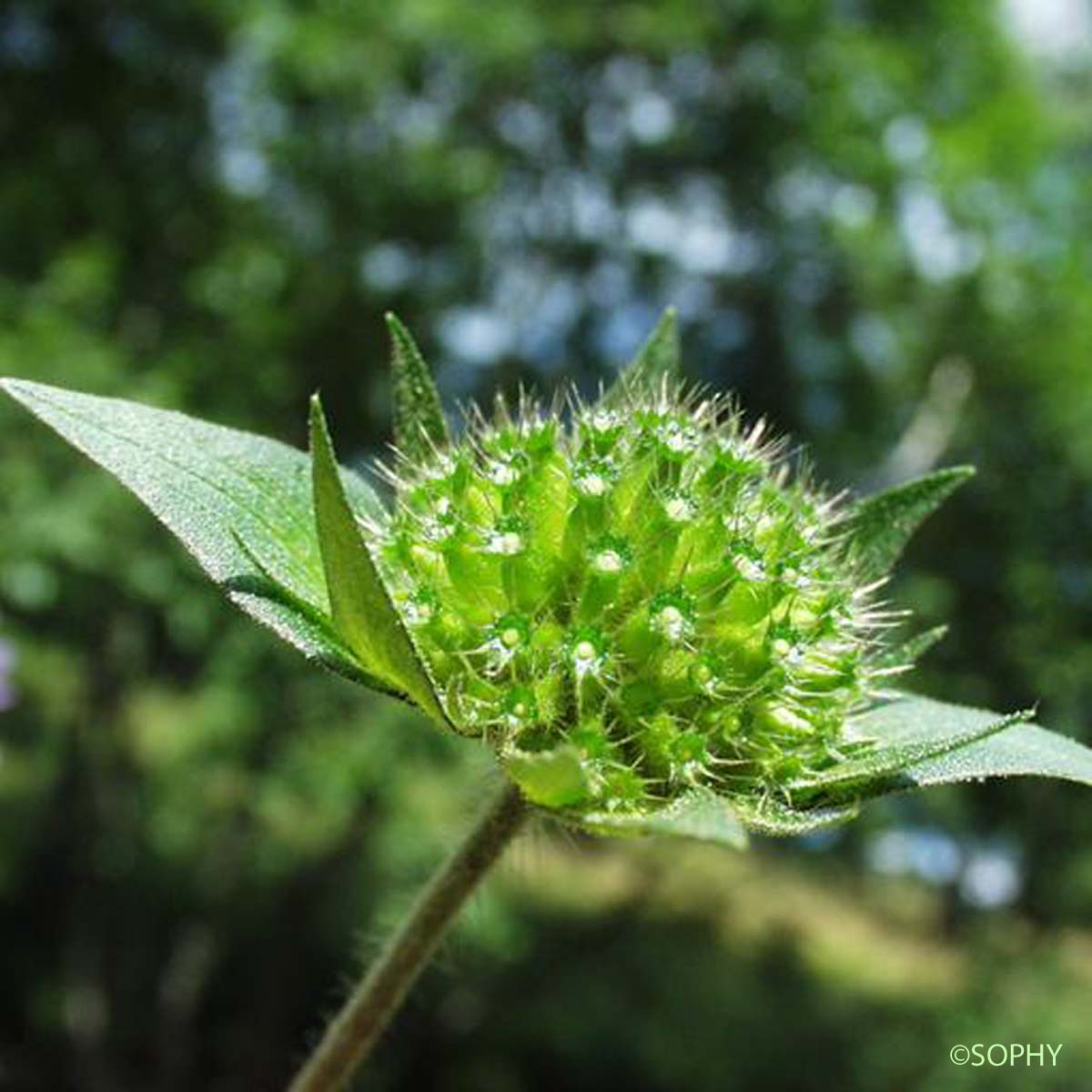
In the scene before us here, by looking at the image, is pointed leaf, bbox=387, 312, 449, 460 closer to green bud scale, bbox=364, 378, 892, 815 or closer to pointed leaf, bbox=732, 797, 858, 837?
green bud scale, bbox=364, 378, 892, 815

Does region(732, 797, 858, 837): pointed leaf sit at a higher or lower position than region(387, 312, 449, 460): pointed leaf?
lower

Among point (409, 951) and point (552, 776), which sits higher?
point (552, 776)

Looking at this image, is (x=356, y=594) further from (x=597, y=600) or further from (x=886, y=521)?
(x=886, y=521)

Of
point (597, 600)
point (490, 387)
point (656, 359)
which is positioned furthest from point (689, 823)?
point (490, 387)

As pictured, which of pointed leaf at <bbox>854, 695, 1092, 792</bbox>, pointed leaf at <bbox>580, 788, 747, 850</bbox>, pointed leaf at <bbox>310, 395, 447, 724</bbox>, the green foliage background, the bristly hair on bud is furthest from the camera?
the green foliage background

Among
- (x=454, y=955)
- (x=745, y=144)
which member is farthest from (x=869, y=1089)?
(x=454, y=955)

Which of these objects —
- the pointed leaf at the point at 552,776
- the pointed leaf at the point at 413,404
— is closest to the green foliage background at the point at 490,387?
the pointed leaf at the point at 413,404

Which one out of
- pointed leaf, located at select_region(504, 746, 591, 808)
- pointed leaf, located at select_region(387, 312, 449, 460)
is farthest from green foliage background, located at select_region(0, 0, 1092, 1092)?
pointed leaf, located at select_region(504, 746, 591, 808)

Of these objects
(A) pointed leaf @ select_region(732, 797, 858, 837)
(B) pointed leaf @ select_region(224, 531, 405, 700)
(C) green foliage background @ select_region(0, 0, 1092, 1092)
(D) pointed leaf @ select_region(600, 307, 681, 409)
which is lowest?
(C) green foliage background @ select_region(0, 0, 1092, 1092)
